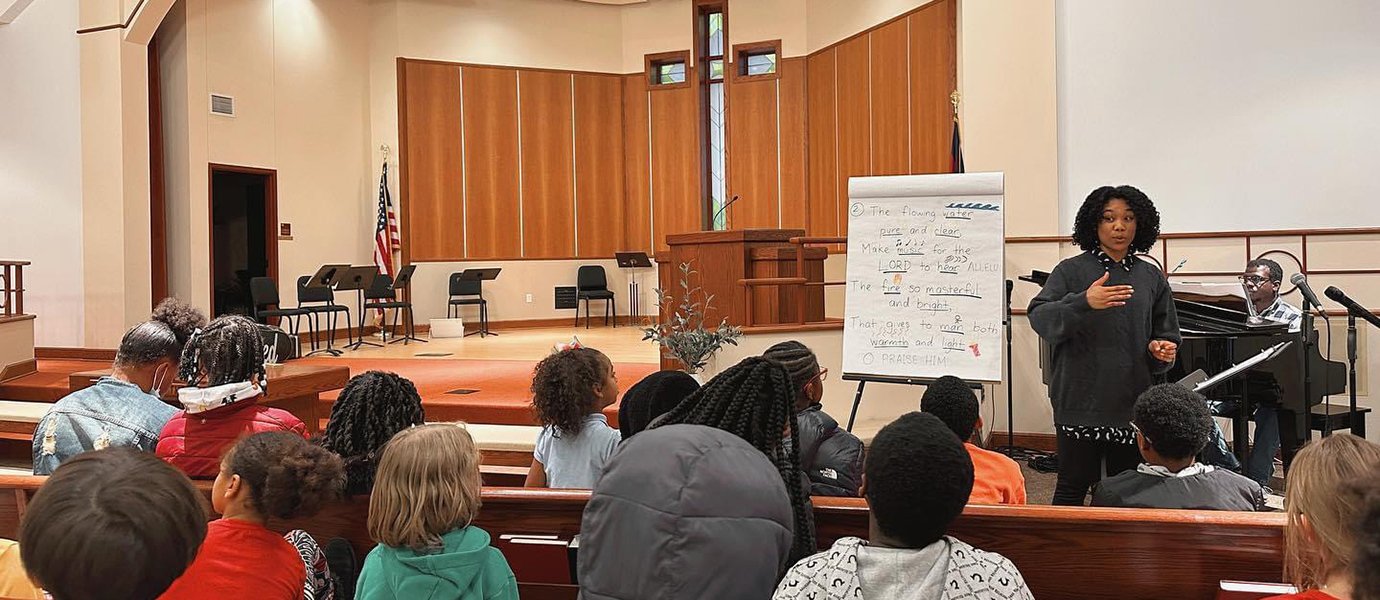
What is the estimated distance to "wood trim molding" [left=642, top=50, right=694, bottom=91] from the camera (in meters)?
12.6

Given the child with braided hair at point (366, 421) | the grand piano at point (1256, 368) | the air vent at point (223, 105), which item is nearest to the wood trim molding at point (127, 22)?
the air vent at point (223, 105)

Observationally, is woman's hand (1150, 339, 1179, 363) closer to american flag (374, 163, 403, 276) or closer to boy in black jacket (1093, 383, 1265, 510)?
boy in black jacket (1093, 383, 1265, 510)

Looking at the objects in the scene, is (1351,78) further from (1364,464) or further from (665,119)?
(665,119)

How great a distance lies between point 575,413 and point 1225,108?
541 cm

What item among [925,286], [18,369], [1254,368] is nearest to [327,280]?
[18,369]

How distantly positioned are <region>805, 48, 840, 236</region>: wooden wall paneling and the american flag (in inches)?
187

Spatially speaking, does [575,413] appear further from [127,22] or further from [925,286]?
[127,22]

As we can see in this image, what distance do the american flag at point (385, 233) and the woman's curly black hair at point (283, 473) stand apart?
994cm

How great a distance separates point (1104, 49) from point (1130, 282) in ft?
13.0

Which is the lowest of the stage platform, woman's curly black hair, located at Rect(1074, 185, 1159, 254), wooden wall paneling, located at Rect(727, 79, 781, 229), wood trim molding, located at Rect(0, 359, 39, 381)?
the stage platform

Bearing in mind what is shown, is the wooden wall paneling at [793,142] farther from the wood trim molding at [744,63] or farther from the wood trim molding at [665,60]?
the wood trim molding at [665,60]

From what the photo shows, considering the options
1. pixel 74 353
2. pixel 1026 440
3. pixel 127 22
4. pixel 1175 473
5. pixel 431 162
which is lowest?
pixel 1026 440

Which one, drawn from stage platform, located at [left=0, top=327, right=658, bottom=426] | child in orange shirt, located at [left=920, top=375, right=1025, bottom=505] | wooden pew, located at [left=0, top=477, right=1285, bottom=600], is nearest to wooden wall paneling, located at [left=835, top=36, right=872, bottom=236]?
stage platform, located at [left=0, top=327, right=658, bottom=426]

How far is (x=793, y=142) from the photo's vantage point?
38.9ft
